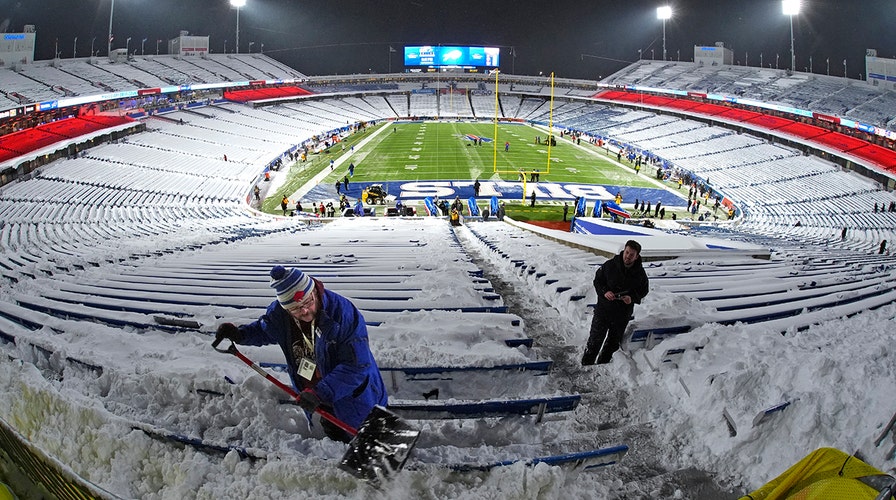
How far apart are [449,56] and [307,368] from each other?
64049 mm

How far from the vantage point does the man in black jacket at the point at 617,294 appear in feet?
14.0

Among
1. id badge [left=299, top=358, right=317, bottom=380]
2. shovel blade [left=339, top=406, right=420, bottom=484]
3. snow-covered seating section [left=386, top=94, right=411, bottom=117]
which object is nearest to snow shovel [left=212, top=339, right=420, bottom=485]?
shovel blade [left=339, top=406, right=420, bottom=484]

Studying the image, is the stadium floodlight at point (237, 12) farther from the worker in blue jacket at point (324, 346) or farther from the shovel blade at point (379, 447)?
the shovel blade at point (379, 447)

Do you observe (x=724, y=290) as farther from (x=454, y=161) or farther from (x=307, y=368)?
(x=454, y=161)

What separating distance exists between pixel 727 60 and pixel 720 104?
9306mm

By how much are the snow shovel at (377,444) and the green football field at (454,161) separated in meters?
23.6

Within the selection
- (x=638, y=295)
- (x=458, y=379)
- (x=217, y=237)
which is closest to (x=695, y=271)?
(x=638, y=295)

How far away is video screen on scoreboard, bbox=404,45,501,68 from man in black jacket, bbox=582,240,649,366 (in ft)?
204

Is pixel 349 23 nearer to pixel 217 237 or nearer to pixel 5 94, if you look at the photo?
pixel 5 94

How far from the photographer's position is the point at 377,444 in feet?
9.04

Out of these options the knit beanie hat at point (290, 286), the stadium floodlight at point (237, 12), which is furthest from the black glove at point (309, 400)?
the stadium floodlight at point (237, 12)

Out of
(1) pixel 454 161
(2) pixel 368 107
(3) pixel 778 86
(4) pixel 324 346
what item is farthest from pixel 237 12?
(4) pixel 324 346

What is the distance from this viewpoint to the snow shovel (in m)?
2.59

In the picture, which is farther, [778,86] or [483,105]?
[483,105]
